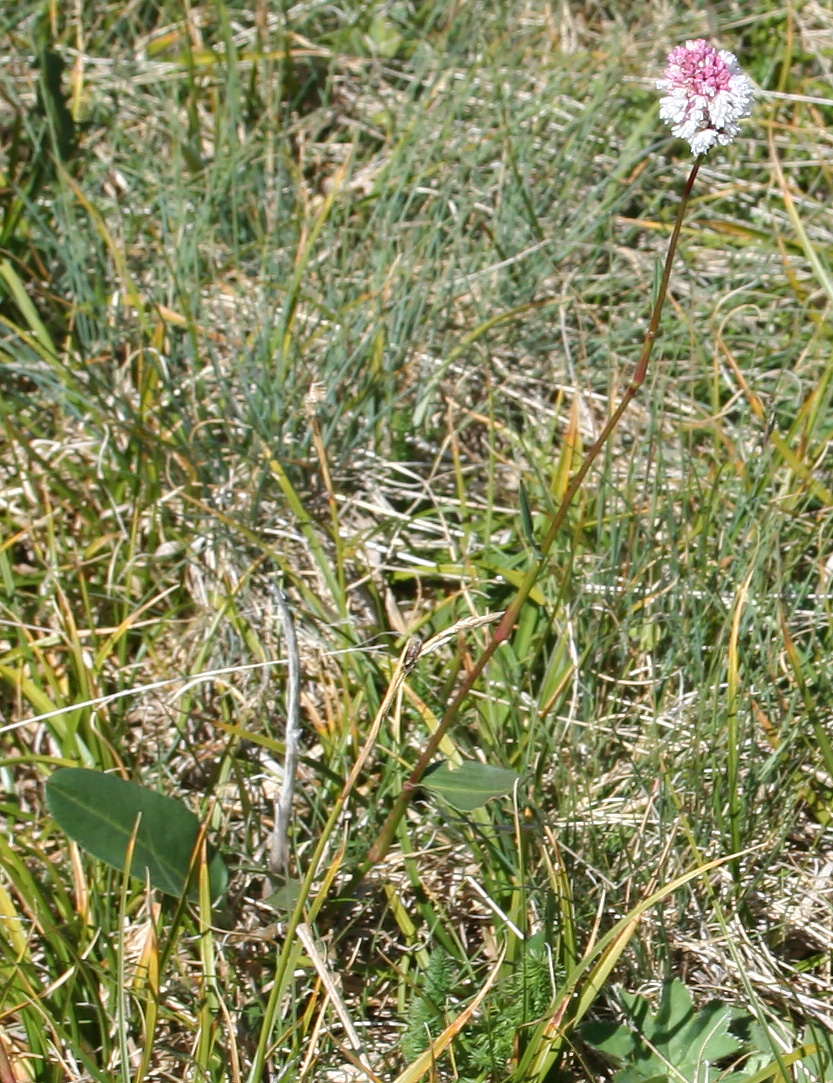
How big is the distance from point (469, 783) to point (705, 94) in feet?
2.59

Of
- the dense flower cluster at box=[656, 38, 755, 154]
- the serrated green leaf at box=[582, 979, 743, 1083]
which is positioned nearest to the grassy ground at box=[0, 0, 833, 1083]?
the serrated green leaf at box=[582, 979, 743, 1083]

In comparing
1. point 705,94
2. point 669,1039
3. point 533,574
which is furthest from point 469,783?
Result: point 705,94

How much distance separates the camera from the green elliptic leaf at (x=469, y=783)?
1276mm

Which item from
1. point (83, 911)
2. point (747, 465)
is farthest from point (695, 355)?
point (83, 911)

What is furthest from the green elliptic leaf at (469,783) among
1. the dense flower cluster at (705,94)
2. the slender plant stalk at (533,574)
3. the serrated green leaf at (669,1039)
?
the dense flower cluster at (705,94)

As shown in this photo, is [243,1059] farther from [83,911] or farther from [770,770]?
[770,770]

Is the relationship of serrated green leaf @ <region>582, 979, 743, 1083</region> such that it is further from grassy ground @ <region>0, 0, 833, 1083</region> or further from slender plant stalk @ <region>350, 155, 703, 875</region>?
slender plant stalk @ <region>350, 155, 703, 875</region>

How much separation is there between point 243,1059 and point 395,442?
3.65 feet

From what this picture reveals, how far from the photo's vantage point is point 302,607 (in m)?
1.89

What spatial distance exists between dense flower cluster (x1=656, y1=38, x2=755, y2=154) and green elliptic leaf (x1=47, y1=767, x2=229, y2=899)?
3.37 ft

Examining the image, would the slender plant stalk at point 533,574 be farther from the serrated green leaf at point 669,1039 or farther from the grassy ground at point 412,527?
the serrated green leaf at point 669,1039

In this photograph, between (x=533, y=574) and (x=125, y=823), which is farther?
(x=125, y=823)

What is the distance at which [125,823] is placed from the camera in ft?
4.70

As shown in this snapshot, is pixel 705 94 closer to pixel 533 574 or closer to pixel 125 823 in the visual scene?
pixel 533 574
